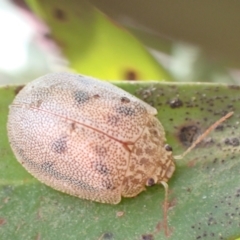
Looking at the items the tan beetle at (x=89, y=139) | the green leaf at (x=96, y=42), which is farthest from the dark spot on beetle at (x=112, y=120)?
the green leaf at (x=96, y=42)

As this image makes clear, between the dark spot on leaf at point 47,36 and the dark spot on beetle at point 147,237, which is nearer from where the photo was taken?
the dark spot on beetle at point 147,237

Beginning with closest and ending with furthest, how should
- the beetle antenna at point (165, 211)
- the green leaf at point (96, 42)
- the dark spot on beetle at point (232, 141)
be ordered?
the beetle antenna at point (165, 211) < the dark spot on beetle at point (232, 141) < the green leaf at point (96, 42)

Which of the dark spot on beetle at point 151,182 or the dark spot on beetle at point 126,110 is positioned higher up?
the dark spot on beetle at point 126,110

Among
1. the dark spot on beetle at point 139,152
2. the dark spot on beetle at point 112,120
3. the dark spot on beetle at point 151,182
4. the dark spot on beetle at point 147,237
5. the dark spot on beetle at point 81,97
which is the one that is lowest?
the dark spot on beetle at point 147,237

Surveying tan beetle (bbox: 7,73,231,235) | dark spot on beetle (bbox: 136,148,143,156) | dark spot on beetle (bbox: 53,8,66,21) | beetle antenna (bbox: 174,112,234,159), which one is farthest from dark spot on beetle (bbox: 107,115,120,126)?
dark spot on beetle (bbox: 53,8,66,21)

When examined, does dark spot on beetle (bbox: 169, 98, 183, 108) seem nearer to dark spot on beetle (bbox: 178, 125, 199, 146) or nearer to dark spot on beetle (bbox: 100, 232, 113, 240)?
dark spot on beetle (bbox: 178, 125, 199, 146)

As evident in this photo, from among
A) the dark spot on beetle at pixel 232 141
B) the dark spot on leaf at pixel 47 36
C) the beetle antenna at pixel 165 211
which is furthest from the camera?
the dark spot on leaf at pixel 47 36

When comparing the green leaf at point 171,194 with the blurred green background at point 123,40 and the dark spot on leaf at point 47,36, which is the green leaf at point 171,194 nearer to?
the blurred green background at point 123,40

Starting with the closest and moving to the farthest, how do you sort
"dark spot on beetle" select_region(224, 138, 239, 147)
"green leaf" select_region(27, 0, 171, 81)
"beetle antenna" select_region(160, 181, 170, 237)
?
"beetle antenna" select_region(160, 181, 170, 237), "dark spot on beetle" select_region(224, 138, 239, 147), "green leaf" select_region(27, 0, 171, 81)
